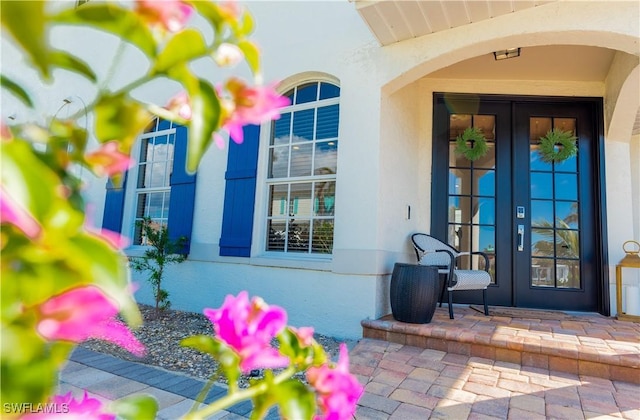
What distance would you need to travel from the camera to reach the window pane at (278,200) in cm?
416

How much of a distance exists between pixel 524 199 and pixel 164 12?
4674 mm

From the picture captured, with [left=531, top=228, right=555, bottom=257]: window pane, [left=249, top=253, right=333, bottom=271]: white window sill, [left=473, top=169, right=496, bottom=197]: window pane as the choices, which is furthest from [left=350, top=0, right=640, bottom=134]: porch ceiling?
[left=531, top=228, right=555, bottom=257]: window pane

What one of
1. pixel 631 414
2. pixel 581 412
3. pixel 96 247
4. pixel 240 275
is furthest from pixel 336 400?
pixel 240 275

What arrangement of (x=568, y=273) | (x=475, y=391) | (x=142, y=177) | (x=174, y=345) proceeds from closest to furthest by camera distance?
(x=475, y=391)
(x=174, y=345)
(x=568, y=273)
(x=142, y=177)

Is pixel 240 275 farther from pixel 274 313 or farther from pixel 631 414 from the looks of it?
pixel 274 313

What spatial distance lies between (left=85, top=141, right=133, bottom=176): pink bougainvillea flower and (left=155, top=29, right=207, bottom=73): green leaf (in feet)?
0.32

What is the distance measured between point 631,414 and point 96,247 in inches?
104

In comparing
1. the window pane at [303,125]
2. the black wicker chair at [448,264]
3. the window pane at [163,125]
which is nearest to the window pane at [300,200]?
the window pane at [303,125]

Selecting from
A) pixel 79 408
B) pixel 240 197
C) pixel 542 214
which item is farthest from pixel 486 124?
pixel 79 408

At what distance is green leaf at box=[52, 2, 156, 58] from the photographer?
35 centimetres

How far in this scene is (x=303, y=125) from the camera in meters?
4.18

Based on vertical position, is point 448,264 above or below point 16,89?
below

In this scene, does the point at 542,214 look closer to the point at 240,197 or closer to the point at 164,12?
the point at 240,197

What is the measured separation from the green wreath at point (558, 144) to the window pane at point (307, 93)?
2.63 metres
